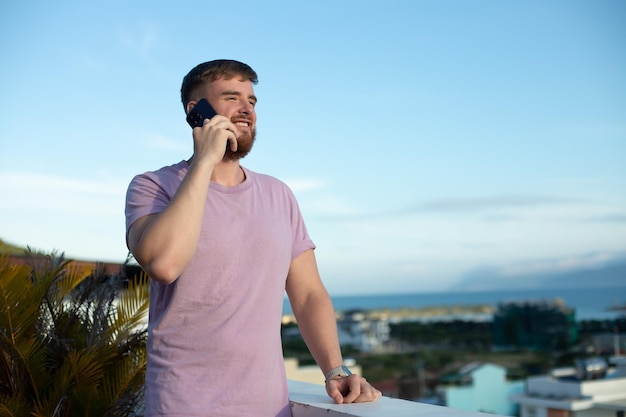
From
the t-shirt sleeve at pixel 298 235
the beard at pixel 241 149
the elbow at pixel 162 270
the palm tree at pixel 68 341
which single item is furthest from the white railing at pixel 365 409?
the palm tree at pixel 68 341

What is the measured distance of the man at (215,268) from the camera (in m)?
1.90

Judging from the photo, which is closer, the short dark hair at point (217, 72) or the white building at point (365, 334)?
the short dark hair at point (217, 72)

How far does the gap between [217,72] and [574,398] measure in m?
23.0

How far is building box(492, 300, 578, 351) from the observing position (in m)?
54.5

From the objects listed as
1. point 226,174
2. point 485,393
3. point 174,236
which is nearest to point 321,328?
point 226,174

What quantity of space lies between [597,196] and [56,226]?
55595 mm

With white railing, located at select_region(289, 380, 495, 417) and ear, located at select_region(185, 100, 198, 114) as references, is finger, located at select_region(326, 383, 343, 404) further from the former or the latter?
ear, located at select_region(185, 100, 198, 114)

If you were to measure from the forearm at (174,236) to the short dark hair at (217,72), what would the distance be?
0.43 metres

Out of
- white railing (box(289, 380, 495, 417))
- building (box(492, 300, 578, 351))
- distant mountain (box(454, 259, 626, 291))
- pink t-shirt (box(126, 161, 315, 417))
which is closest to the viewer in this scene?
pink t-shirt (box(126, 161, 315, 417))

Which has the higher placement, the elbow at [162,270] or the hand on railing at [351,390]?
the elbow at [162,270]

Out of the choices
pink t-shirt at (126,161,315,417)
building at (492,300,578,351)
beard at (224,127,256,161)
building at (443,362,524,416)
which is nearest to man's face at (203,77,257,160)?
beard at (224,127,256,161)

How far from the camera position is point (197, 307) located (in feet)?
6.53

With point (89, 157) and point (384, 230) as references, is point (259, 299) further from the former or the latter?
point (384, 230)

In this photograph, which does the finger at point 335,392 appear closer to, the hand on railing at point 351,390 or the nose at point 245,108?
the hand on railing at point 351,390
